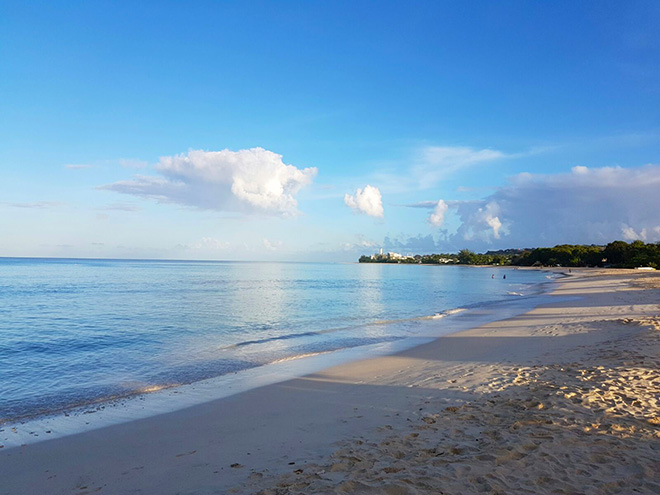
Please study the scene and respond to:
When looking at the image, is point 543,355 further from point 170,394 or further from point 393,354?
point 170,394

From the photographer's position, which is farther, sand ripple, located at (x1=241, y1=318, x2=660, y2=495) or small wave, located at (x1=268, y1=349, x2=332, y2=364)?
small wave, located at (x1=268, y1=349, x2=332, y2=364)

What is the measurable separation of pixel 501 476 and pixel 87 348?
1749 cm

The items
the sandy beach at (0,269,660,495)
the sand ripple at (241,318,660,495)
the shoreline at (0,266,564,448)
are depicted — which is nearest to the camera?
the sand ripple at (241,318,660,495)

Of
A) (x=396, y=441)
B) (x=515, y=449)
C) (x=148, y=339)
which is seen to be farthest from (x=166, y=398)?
(x=148, y=339)

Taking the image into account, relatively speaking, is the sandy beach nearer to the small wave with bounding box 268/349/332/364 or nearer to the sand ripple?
the sand ripple

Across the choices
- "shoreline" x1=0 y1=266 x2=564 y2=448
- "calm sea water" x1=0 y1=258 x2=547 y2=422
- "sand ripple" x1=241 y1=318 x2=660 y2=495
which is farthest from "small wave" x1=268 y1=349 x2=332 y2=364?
"sand ripple" x1=241 y1=318 x2=660 y2=495

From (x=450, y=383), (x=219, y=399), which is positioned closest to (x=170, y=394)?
(x=219, y=399)

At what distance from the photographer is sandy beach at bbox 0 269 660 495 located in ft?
16.8

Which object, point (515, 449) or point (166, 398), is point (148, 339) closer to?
point (166, 398)

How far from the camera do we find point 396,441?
6484mm

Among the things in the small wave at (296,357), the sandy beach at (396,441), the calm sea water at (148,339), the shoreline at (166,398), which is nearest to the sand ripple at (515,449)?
the sandy beach at (396,441)

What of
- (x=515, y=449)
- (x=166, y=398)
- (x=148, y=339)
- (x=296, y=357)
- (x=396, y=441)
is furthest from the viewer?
(x=148, y=339)

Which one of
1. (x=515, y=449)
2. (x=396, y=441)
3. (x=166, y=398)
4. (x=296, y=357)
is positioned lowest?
(x=296, y=357)

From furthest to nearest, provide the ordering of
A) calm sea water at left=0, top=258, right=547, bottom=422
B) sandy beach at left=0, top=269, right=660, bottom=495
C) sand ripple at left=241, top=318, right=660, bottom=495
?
calm sea water at left=0, top=258, right=547, bottom=422 → sandy beach at left=0, top=269, right=660, bottom=495 → sand ripple at left=241, top=318, right=660, bottom=495
